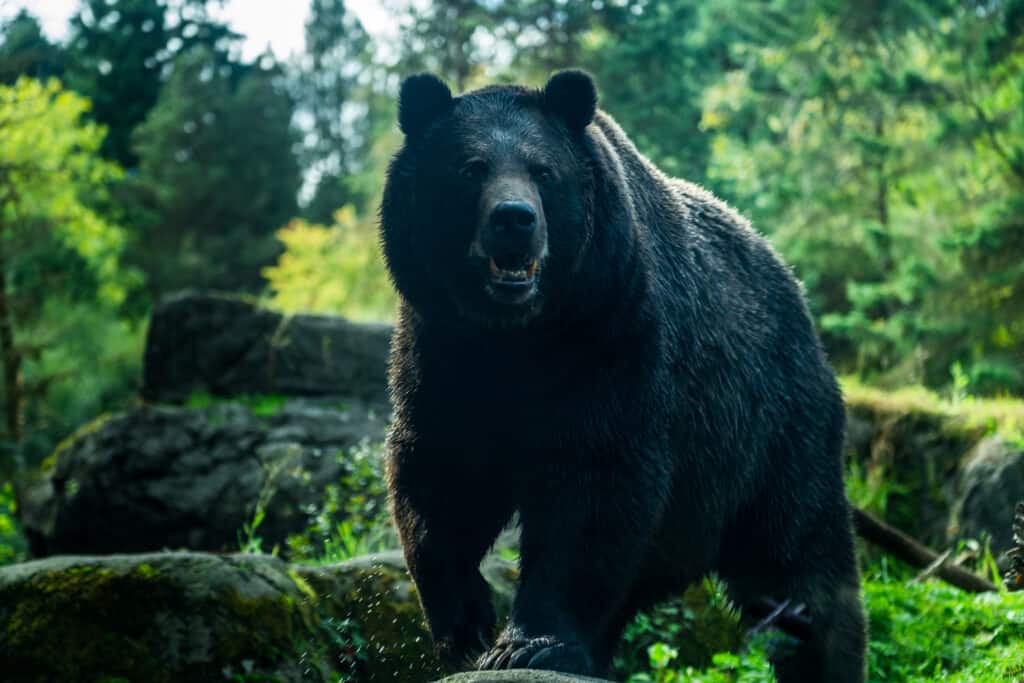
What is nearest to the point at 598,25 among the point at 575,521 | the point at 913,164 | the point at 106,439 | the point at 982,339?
the point at 913,164

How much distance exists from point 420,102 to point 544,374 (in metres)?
1.21

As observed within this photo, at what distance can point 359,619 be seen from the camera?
5746 mm

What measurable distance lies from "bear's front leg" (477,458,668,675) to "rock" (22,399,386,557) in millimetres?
6738

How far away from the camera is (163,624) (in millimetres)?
5039

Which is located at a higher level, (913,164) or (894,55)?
(894,55)

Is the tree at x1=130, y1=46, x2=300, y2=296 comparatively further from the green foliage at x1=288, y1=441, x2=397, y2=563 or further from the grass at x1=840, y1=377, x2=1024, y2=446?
the grass at x1=840, y1=377, x2=1024, y2=446

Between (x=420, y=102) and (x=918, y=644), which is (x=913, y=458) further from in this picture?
(x=420, y=102)

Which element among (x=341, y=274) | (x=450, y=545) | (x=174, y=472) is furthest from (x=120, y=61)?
(x=450, y=545)

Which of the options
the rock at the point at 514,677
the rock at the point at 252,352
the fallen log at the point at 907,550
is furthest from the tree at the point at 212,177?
the rock at the point at 514,677

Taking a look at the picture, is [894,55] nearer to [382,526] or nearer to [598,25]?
[598,25]

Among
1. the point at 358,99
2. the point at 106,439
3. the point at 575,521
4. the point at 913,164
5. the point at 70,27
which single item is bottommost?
the point at 106,439

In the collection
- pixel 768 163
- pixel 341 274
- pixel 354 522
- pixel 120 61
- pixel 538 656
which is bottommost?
pixel 354 522

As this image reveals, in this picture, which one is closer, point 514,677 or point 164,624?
point 514,677

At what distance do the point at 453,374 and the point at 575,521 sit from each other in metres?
0.71
